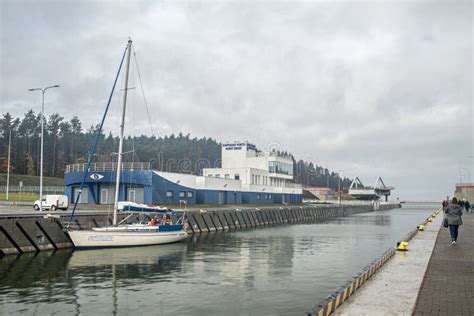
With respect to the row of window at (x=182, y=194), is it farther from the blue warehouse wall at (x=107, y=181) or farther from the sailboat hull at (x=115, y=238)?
the sailboat hull at (x=115, y=238)

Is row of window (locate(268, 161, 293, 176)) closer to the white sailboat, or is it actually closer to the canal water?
the white sailboat

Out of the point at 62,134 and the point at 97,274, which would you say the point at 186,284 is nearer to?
the point at 97,274

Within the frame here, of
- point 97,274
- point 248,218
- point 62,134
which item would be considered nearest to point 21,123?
point 62,134

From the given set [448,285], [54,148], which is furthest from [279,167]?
[448,285]

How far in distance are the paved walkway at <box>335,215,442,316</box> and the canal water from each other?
2.82m

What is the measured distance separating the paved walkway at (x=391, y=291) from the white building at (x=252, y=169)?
70684 millimetres

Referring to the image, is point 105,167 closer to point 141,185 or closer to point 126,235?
point 141,185

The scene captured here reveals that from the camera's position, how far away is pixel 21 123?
147625 millimetres

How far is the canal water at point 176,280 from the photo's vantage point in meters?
16.7

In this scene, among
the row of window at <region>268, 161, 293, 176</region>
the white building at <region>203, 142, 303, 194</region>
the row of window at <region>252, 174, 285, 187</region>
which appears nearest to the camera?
the white building at <region>203, 142, 303, 194</region>

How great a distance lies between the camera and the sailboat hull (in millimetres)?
32594

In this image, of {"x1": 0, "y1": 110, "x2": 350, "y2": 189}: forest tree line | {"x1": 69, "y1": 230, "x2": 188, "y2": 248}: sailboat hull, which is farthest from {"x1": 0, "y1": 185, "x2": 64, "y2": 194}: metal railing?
{"x1": 69, "y1": 230, "x2": 188, "y2": 248}: sailboat hull

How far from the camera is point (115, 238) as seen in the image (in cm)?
3394

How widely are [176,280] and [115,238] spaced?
13277 millimetres
